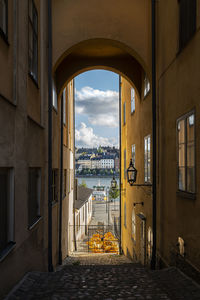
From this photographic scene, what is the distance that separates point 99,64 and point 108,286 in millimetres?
9286

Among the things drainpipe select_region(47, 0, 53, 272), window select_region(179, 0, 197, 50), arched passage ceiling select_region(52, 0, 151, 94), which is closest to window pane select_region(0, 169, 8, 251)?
drainpipe select_region(47, 0, 53, 272)

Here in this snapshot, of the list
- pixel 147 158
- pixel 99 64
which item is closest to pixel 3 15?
pixel 147 158

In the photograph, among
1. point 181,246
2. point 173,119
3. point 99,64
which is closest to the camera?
point 181,246

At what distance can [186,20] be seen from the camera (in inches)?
263

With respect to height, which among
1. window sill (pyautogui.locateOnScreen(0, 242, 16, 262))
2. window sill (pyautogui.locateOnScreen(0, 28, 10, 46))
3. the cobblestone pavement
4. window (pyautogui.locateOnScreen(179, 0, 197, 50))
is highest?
window (pyautogui.locateOnScreen(179, 0, 197, 50))

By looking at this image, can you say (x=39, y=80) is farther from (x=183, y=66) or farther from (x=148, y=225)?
(x=148, y=225)

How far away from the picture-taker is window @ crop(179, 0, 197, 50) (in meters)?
6.23

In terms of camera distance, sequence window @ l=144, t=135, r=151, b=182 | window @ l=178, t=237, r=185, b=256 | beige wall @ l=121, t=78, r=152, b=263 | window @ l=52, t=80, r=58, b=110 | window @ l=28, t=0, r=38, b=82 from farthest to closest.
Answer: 1. window @ l=52, t=80, r=58, b=110
2. beige wall @ l=121, t=78, r=152, b=263
3. window @ l=144, t=135, r=151, b=182
4. window @ l=28, t=0, r=38, b=82
5. window @ l=178, t=237, r=185, b=256

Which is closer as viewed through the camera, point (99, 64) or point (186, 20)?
point (186, 20)

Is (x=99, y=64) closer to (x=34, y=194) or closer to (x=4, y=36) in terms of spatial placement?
(x=34, y=194)

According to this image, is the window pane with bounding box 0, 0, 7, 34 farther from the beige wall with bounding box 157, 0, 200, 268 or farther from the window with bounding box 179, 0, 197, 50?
the window with bounding box 179, 0, 197, 50

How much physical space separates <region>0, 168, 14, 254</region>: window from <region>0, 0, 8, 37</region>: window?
7.57 ft

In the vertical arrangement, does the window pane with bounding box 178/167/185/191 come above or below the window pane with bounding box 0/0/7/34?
below

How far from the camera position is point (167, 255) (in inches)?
317
